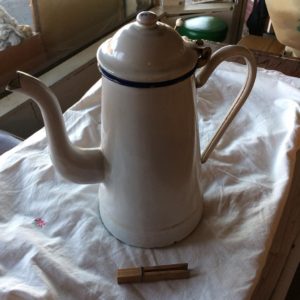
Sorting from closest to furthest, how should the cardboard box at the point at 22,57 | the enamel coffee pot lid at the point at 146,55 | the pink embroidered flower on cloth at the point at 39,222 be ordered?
the enamel coffee pot lid at the point at 146,55, the pink embroidered flower on cloth at the point at 39,222, the cardboard box at the point at 22,57

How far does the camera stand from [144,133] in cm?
36

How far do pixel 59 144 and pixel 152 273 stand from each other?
0.17m

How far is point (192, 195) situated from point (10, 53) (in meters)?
0.64

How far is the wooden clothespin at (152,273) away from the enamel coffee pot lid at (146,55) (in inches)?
8.2

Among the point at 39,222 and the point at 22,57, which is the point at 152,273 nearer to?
the point at 39,222

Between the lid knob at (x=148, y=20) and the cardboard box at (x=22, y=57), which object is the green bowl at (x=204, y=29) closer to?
the cardboard box at (x=22, y=57)

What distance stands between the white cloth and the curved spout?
0.09 meters

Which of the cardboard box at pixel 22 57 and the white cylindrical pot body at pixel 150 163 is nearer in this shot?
the white cylindrical pot body at pixel 150 163

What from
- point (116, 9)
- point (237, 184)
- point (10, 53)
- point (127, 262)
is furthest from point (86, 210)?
point (116, 9)

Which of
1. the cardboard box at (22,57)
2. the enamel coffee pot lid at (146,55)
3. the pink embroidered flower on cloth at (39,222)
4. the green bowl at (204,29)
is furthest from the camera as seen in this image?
the green bowl at (204,29)

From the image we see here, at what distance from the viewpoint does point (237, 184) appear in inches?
20.2

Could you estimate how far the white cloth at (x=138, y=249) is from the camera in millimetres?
389

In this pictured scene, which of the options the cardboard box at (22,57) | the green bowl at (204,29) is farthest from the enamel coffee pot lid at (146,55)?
the green bowl at (204,29)

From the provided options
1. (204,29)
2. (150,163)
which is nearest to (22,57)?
(204,29)
